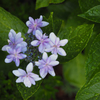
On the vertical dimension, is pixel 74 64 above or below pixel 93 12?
below

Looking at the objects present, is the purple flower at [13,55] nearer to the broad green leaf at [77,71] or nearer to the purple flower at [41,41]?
the purple flower at [41,41]

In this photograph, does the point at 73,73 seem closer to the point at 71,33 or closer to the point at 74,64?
the point at 74,64

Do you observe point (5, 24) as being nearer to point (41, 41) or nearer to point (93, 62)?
point (41, 41)

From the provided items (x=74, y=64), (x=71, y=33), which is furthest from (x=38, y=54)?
(x=74, y=64)

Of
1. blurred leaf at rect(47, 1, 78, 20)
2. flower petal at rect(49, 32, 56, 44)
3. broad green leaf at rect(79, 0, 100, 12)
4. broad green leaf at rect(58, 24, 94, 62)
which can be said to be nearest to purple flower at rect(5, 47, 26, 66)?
flower petal at rect(49, 32, 56, 44)

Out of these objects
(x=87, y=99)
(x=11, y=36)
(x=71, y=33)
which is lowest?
(x=87, y=99)
